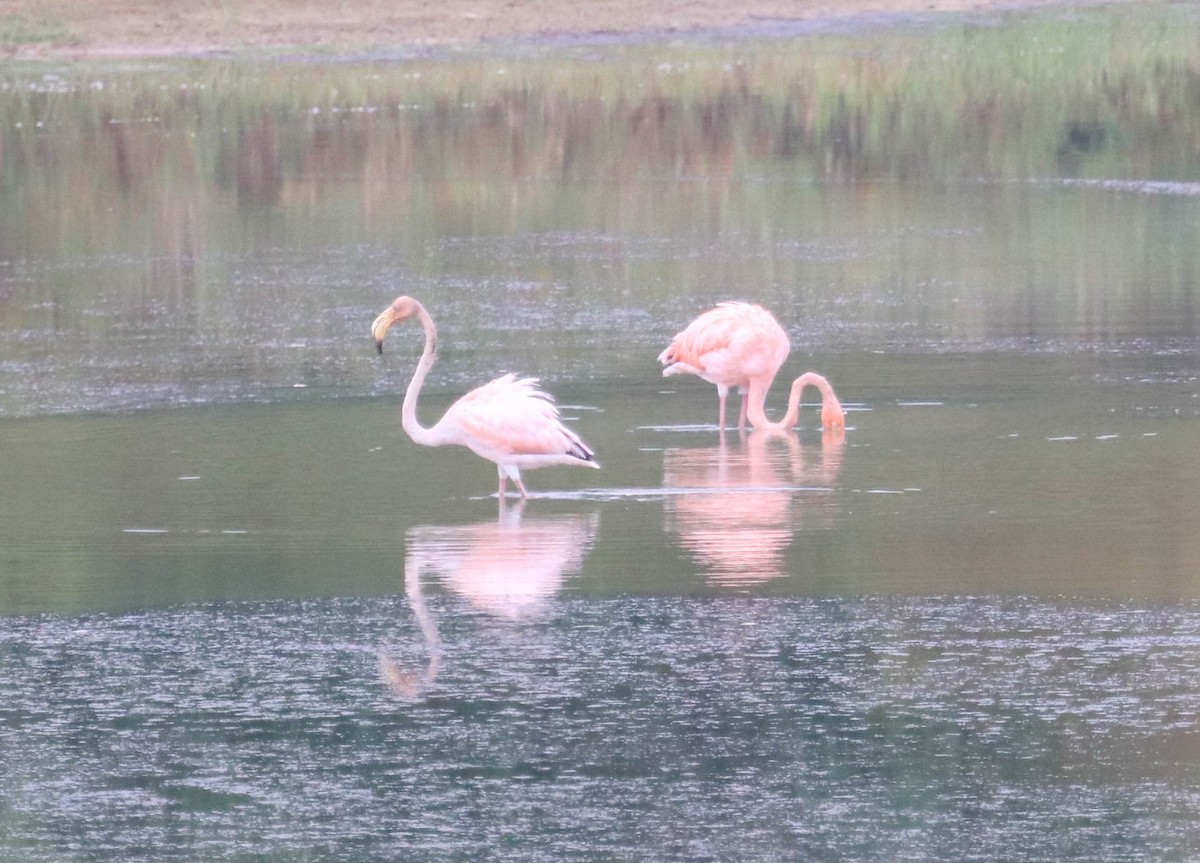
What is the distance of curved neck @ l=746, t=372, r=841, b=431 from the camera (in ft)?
34.7

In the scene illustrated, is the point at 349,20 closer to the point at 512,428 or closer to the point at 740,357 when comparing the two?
the point at 740,357

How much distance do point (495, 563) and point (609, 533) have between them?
601 millimetres

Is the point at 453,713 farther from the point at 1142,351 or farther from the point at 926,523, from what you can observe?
the point at 1142,351

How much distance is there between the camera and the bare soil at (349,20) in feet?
105

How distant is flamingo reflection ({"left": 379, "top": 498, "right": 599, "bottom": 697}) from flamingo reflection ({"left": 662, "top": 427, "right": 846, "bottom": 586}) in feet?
1.42

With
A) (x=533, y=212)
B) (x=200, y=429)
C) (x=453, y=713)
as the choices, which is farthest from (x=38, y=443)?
(x=533, y=212)

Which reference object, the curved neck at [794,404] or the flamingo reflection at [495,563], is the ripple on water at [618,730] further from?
the curved neck at [794,404]

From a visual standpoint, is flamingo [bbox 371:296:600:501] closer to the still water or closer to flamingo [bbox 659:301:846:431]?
the still water

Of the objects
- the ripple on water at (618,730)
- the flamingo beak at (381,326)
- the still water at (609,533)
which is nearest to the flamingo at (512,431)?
the still water at (609,533)

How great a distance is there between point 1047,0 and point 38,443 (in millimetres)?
25950

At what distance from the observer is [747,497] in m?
9.34

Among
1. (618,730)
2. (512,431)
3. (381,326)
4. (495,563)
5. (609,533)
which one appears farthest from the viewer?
(381,326)

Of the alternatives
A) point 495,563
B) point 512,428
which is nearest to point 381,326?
point 512,428

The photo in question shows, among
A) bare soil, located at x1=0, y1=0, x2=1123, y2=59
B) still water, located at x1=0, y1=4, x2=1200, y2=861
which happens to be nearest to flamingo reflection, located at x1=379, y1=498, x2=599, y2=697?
still water, located at x1=0, y1=4, x2=1200, y2=861
